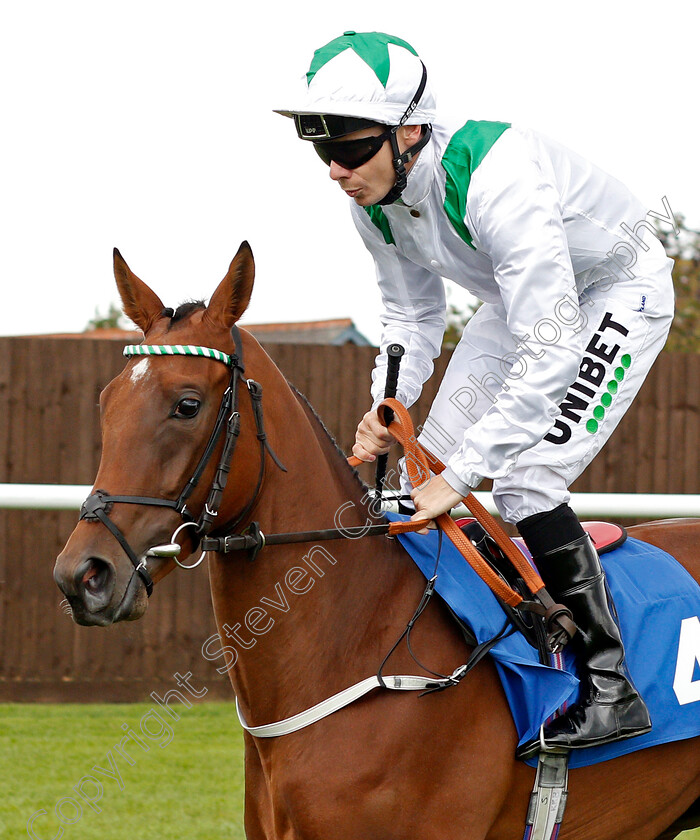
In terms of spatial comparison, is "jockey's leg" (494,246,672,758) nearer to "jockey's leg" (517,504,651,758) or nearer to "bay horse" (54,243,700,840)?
"jockey's leg" (517,504,651,758)

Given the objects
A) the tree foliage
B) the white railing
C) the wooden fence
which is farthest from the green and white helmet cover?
the tree foliage

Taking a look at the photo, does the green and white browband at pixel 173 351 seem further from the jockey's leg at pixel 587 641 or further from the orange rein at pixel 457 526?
the jockey's leg at pixel 587 641

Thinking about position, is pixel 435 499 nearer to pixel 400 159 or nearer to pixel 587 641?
pixel 587 641

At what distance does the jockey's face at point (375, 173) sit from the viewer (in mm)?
2469

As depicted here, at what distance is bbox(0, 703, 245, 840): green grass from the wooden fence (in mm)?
168

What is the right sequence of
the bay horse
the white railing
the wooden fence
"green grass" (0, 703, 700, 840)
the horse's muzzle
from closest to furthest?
the horse's muzzle, the bay horse, "green grass" (0, 703, 700, 840), the white railing, the wooden fence

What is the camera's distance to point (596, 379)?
276 centimetres

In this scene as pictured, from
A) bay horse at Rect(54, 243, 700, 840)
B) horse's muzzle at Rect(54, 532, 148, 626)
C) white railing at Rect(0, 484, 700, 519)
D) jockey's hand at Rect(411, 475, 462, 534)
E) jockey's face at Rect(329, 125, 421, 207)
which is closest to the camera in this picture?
horse's muzzle at Rect(54, 532, 148, 626)

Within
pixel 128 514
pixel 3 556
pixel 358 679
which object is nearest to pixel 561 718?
pixel 358 679

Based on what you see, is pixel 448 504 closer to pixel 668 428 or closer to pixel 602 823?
pixel 602 823

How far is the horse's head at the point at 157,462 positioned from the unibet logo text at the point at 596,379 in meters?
0.96

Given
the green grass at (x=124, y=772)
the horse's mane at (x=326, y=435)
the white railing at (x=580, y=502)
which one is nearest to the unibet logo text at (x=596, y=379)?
the horse's mane at (x=326, y=435)

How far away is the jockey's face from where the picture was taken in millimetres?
2469

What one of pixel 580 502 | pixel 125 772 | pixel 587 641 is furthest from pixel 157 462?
pixel 580 502
